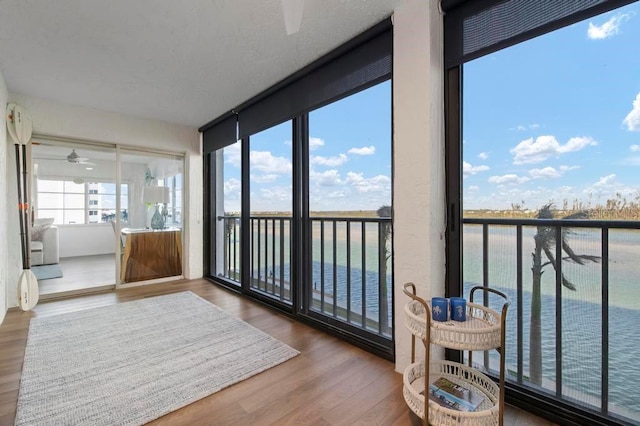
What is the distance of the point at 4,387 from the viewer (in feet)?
5.50

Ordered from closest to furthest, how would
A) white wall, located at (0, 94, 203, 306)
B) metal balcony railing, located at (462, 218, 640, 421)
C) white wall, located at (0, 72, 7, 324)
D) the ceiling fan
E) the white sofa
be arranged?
metal balcony railing, located at (462, 218, 640, 421), white wall, located at (0, 72, 7, 324), white wall, located at (0, 94, 203, 306), the ceiling fan, the white sofa

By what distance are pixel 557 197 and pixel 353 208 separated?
1415mm

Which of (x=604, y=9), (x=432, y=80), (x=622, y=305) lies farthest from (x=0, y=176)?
(x=622, y=305)

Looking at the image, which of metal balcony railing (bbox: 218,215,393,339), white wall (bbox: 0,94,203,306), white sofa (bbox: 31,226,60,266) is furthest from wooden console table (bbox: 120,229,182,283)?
metal balcony railing (bbox: 218,215,393,339)

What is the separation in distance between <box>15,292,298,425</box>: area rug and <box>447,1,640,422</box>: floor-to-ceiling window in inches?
59.9

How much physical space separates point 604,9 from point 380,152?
1.37 meters

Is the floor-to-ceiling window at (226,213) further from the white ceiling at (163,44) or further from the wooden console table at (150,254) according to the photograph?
the white ceiling at (163,44)

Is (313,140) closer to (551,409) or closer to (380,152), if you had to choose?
(380,152)

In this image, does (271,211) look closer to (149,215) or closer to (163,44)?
(163,44)

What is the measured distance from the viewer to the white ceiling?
5.90ft

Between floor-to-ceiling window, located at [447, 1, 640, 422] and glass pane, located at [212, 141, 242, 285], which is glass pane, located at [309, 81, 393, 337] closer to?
floor-to-ceiling window, located at [447, 1, 640, 422]

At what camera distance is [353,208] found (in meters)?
2.52

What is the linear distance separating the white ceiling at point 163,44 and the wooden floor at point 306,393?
91.8 inches

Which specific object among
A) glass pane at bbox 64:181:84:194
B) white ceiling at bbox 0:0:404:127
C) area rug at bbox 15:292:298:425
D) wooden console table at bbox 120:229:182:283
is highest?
white ceiling at bbox 0:0:404:127
